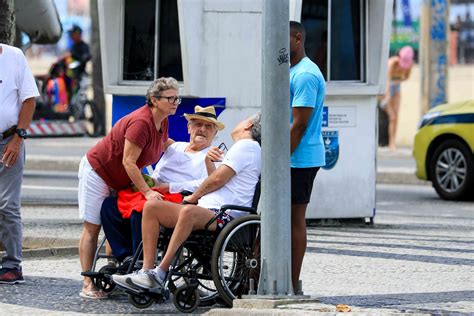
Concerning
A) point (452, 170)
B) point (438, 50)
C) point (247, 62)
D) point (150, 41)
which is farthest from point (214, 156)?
point (438, 50)

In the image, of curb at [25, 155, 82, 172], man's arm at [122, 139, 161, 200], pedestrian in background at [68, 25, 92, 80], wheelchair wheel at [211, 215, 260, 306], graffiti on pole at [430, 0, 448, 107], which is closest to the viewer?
wheelchair wheel at [211, 215, 260, 306]

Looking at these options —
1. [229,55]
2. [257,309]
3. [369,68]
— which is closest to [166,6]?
[229,55]

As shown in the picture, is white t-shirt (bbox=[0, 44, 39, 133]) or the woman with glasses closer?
the woman with glasses

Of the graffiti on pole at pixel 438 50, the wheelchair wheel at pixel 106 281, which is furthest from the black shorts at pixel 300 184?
the graffiti on pole at pixel 438 50

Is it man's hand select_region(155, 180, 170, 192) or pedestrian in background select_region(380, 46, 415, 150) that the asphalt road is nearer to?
pedestrian in background select_region(380, 46, 415, 150)

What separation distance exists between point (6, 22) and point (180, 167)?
2440 millimetres

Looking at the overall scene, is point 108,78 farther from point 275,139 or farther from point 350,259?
point 275,139

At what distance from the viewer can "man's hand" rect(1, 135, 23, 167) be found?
369 inches

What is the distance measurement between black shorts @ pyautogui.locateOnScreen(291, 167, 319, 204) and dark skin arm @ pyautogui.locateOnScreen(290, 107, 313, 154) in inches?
7.3

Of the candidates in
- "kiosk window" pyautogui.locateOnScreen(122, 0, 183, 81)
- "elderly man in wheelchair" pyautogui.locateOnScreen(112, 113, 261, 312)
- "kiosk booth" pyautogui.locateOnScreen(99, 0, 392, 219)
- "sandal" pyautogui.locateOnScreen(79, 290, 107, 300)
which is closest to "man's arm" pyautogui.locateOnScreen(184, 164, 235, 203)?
"elderly man in wheelchair" pyautogui.locateOnScreen(112, 113, 261, 312)

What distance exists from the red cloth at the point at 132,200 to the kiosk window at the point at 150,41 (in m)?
3.58

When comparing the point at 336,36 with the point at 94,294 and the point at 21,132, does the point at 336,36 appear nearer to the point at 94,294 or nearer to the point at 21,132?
the point at 21,132

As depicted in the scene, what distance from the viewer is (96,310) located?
28.5 ft

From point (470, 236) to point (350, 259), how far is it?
2.26 metres
